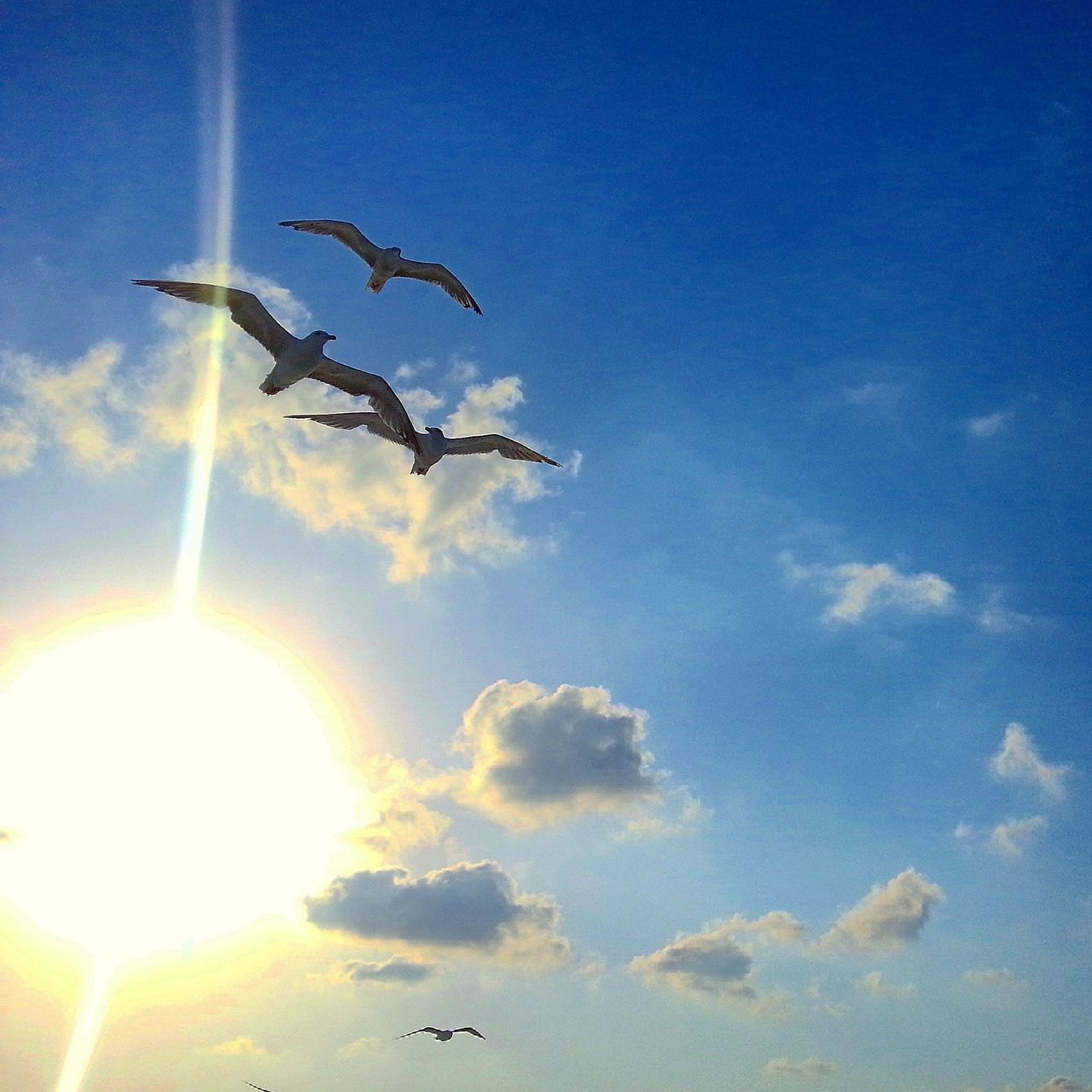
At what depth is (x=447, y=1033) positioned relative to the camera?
300ft

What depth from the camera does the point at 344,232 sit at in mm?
61469

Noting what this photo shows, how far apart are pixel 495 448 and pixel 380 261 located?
1352 centimetres

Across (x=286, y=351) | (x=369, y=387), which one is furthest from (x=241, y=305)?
(x=369, y=387)

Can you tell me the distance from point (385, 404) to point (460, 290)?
1053cm

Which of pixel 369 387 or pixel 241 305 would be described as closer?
pixel 241 305

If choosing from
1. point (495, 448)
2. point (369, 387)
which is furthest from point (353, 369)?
point (495, 448)

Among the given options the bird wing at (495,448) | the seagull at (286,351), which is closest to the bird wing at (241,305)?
the seagull at (286,351)

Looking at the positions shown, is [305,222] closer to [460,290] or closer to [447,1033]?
[460,290]

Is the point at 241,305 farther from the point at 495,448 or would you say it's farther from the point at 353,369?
the point at 495,448

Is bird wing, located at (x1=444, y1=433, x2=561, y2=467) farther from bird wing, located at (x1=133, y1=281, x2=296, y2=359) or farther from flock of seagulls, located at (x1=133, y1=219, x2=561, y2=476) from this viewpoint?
bird wing, located at (x1=133, y1=281, x2=296, y2=359)

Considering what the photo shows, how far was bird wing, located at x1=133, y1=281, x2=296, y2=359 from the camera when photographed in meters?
52.4

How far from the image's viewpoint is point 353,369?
189 ft

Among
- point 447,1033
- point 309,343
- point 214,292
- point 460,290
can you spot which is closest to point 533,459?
Result: point 460,290

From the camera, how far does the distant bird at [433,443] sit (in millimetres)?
59969
